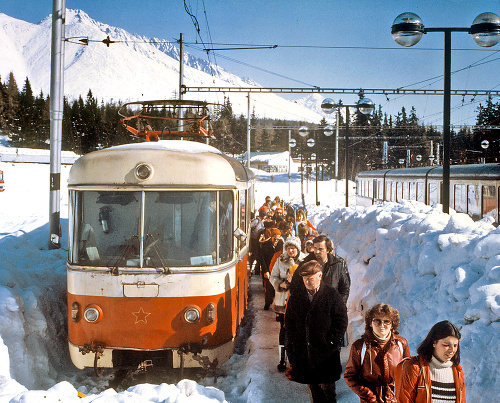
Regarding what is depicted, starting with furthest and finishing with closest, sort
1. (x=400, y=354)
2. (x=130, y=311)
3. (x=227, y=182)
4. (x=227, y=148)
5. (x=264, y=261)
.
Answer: (x=227, y=148) < (x=264, y=261) < (x=227, y=182) < (x=130, y=311) < (x=400, y=354)

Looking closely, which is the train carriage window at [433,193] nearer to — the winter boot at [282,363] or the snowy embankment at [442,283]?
the snowy embankment at [442,283]

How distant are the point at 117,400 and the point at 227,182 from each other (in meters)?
2.82

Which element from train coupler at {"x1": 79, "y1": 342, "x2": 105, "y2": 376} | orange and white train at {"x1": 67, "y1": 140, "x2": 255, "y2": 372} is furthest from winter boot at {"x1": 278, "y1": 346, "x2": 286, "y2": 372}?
train coupler at {"x1": 79, "y1": 342, "x2": 105, "y2": 376}

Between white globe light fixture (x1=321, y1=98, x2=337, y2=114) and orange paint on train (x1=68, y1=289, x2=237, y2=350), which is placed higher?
white globe light fixture (x1=321, y1=98, x2=337, y2=114)

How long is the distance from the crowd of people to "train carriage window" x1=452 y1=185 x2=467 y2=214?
1299 cm

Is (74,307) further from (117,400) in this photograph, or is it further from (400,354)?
(400,354)

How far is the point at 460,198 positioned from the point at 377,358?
15.8 m

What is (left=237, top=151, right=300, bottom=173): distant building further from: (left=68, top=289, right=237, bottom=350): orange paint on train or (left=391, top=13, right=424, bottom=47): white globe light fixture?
(left=68, top=289, right=237, bottom=350): orange paint on train

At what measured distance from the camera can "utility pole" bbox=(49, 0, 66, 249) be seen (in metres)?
10.1

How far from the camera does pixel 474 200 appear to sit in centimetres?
1700

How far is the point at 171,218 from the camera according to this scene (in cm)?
586

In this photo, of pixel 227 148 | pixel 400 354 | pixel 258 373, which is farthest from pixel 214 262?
pixel 227 148

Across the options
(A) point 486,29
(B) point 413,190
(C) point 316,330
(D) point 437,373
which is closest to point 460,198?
(B) point 413,190

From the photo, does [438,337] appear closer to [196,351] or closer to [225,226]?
[196,351]
